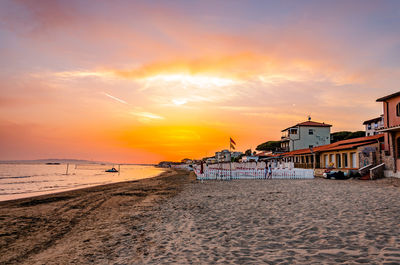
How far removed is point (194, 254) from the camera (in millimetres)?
5922

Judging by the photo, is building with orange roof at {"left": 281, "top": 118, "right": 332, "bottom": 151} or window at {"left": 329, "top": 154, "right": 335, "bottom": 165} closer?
window at {"left": 329, "top": 154, "right": 335, "bottom": 165}

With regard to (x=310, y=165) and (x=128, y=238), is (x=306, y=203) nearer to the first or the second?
(x=128, y=238)

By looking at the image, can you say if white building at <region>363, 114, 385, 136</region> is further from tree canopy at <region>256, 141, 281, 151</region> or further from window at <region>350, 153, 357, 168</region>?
window at <region>350, 153, 357, 168</region>

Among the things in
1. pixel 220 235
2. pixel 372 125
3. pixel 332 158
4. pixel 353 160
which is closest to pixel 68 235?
pixel 220 235

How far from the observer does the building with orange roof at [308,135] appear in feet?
196

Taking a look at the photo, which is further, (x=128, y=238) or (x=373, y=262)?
(x=128, y=238)

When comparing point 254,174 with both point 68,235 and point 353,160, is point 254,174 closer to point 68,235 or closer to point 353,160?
point 353,160

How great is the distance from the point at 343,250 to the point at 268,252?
5.06ft

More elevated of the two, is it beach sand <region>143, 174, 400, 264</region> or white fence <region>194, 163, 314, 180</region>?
white fence <region>194, 163, 314, 180</region>

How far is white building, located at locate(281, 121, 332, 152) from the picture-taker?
2350 inches

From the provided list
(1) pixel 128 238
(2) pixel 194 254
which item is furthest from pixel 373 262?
(1) pixel 128 238

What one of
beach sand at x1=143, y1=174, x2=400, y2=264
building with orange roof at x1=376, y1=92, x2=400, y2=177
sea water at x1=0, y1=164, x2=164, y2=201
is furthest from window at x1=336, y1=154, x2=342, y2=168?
sea water at x1=0, y1=164, x2=164, y2=201

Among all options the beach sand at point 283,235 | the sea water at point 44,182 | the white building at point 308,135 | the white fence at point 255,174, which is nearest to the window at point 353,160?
the white fence at point 255,174

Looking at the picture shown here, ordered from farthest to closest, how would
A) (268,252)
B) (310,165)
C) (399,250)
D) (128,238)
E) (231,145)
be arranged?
(310,165)
(231,145)
(128,238)
(268,252)
(399,250)
